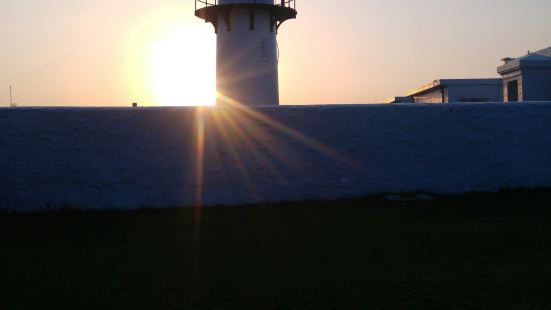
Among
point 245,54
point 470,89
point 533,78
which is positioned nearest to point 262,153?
point 245,54

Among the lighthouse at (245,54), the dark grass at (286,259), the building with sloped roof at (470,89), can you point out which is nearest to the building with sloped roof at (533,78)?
the building with sloped roof at (470,89)

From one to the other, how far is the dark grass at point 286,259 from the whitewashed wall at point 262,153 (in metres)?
0.83

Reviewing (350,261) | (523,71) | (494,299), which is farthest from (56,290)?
(523,71)

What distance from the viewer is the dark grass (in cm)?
548

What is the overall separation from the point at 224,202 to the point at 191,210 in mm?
669

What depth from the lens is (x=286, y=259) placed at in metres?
7.00

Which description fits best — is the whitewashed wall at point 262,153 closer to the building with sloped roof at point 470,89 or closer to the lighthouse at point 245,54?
the lighthouse at point 245,54

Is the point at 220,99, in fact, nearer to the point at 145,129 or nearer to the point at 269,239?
the point at 145,129

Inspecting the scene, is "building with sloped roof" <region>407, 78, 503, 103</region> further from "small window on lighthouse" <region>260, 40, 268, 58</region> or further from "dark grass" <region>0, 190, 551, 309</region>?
"dark grass" <region>0, 190, 551, 309</region>

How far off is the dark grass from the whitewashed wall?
2.73 feet

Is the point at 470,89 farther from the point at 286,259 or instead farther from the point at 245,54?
the point at 286,259

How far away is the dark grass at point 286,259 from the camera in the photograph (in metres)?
5.48

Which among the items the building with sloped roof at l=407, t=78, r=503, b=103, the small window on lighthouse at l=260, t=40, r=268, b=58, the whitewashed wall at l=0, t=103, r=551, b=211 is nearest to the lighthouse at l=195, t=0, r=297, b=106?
the small window on lighthouse at l=260, t=40, r=268, b=58

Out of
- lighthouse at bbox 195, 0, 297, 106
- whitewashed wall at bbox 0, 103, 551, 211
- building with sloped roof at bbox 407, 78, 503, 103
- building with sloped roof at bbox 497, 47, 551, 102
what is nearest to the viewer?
whitewashed wall at bbox 0, 103, 551, 211
